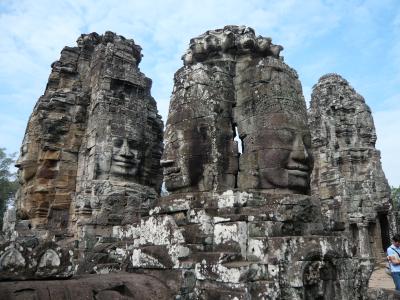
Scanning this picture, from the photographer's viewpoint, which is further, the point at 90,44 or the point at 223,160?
the point at 90,44

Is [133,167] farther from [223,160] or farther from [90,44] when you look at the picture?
[90,44]

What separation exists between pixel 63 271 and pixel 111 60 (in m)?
7.91

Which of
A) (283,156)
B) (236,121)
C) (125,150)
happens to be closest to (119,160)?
(125,150)

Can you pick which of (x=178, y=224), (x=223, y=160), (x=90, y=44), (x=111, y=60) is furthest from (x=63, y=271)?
(x=90, y=44)

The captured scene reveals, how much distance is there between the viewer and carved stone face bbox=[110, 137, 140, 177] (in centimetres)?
966

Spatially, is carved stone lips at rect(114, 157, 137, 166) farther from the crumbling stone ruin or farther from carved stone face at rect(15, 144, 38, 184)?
carved stone face at rect(15, 144, 38, 184)

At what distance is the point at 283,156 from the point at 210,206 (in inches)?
50.4

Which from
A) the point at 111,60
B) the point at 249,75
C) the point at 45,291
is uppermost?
the point at 111,60

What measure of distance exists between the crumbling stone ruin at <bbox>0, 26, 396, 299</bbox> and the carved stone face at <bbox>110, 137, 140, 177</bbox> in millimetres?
27

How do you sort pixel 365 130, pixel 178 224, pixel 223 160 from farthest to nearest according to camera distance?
pixel 365 130 < pixel 223 160 < pixel 178 224

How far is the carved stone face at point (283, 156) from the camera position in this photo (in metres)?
5.47

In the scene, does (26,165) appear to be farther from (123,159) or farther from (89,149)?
(123,159)

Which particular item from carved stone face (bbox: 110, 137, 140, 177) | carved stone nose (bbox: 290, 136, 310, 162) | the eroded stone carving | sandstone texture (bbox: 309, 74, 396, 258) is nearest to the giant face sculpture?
carved stone face (bbox: 110, 137, 140, 177)

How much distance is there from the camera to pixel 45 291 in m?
3.35
